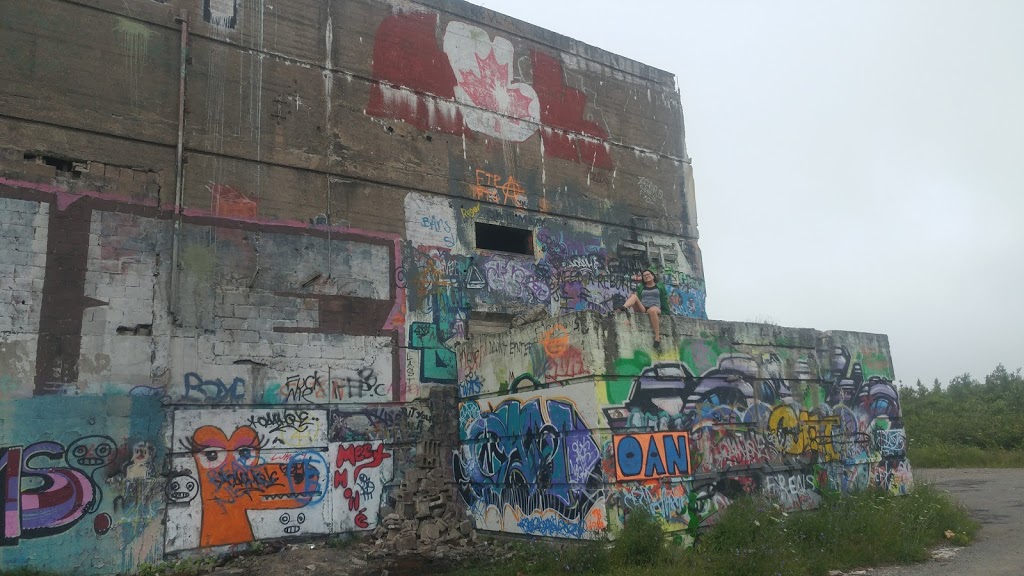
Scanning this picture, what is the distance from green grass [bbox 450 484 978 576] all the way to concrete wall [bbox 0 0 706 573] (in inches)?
106

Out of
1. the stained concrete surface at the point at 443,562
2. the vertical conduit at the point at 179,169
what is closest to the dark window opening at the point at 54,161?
the vertical conduit at the point at 179,169

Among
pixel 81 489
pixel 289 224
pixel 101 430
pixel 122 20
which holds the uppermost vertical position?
pixel 122 20

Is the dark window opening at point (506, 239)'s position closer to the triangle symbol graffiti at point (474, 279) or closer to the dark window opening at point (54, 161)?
the triangle symbol graffiti at point (474, 279)

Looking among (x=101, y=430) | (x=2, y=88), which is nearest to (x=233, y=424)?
(x=101, y=430)

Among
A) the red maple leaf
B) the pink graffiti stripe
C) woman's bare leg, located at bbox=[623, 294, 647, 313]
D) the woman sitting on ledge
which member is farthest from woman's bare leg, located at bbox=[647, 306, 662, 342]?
the pink graffiti stripe

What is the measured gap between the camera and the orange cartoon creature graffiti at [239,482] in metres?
11.0

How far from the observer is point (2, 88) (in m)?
10.6

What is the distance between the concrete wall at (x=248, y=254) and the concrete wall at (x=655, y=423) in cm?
80

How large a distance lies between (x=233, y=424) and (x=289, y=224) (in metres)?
3.41

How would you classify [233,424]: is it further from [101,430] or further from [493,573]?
[493,573]

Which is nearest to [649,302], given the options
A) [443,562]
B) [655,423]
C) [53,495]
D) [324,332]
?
[655,423]

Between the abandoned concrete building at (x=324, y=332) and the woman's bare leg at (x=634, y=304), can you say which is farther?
the woman's bare leg at (x=634, y=304)

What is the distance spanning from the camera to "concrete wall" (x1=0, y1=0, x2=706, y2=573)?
1028 cm

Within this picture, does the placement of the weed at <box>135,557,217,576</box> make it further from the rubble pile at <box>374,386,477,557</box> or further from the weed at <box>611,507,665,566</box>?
the weed at <box>611,507,665,566</box>
